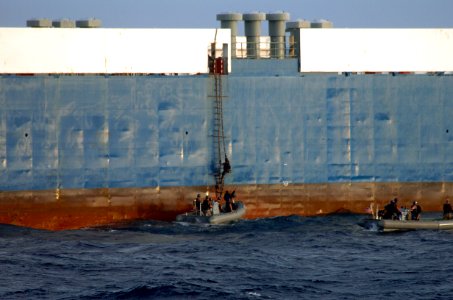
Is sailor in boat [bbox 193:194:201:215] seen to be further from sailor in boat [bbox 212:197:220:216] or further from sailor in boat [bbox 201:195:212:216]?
sailor in boat [bbox 212:197:220:216]

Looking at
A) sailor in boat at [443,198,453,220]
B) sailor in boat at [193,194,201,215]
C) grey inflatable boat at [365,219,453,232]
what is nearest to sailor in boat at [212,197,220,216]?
sailor in boat at [193,194,201,215]

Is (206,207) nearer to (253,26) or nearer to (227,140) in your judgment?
(227,140)

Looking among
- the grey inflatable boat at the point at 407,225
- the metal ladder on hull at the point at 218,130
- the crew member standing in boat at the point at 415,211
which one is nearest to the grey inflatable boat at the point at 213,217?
the metal ladder on hull at the point at 218,130

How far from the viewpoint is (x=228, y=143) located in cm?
5056

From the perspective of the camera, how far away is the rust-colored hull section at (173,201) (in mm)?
48688

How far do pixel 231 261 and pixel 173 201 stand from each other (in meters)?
8.85

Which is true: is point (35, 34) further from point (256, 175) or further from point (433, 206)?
point (433, 206)

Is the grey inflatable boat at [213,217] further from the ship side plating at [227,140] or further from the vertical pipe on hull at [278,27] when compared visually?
the vertical pipe on hull at [278,27]

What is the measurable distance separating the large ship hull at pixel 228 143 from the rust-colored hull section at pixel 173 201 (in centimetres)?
4

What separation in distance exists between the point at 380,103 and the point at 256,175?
20.6 ft

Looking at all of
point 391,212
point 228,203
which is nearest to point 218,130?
point 228,203

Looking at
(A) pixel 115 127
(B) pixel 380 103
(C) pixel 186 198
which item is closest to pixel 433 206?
(B) pixel 380 103

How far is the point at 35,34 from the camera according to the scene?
1930 inches

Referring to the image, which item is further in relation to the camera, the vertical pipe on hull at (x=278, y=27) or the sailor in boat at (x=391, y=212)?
the vertical pipe on hull at (x=278, y=27)
